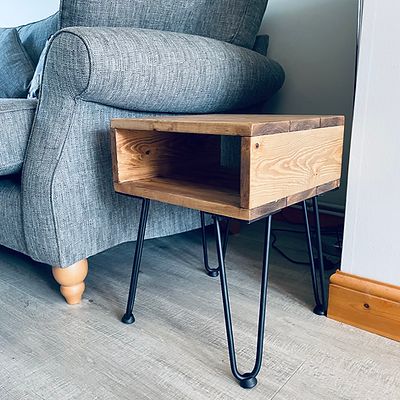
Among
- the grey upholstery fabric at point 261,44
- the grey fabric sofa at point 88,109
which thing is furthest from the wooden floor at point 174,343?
the grey upholstery fabric at point 261,44

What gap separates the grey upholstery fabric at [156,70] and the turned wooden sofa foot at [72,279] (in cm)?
40

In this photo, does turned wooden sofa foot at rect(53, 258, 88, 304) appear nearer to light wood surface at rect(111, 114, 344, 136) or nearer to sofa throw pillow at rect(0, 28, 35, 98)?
light wood surface at rect(111, 114, 344, 136)

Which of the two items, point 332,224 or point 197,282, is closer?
point 197,282

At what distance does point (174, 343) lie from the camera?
0.88 meters

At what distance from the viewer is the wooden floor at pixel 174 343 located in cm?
74

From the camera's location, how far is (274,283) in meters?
1.14

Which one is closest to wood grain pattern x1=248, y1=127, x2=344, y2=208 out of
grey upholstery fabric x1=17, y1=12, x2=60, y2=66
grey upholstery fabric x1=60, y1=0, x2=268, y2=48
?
grey upholstery fabric x1=60, y1=0, x2=268, y2=48

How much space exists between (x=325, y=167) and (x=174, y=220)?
0.49m

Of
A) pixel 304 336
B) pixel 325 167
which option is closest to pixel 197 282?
pixel 304 336

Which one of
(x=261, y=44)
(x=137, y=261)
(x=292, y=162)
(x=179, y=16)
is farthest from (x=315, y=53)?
(x=137, y=261)

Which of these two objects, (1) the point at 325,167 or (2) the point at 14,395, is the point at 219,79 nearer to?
(1) the point at 325,167

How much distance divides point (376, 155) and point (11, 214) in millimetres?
853

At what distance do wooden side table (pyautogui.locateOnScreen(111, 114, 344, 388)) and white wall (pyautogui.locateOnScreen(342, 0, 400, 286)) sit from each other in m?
0.05

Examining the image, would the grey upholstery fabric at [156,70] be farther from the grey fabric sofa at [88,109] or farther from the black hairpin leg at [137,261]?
the black hairpin leg at [137,261]
